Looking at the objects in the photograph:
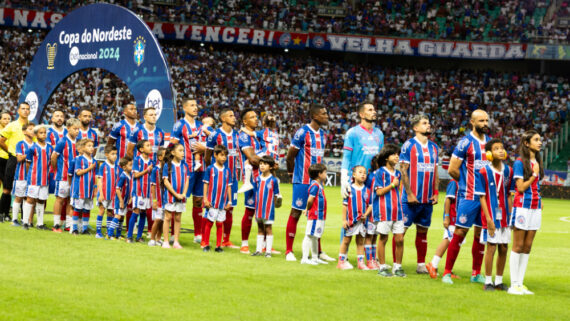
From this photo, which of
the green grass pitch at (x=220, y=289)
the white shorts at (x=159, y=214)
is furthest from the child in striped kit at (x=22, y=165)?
the white shorts at (x=159, y=214)

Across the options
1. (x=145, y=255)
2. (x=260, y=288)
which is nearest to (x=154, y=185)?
(x=145, y=255)

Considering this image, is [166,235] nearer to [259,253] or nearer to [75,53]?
[259,253]

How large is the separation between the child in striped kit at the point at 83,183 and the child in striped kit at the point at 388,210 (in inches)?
212

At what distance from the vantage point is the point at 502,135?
Answer: 1496 inches

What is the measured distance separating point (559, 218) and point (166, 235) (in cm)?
1406

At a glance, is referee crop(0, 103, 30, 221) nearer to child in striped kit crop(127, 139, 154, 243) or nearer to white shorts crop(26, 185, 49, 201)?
white shorts crop(26, 185, 49, 201)

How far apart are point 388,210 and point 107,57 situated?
8.42 meters

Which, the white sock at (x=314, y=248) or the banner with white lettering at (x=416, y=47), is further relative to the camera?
the banner with white lettering at (x=416, y=47)

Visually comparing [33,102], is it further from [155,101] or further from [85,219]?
[85,219]

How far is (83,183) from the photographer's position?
12922 mm

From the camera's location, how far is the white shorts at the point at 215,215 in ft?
37.8

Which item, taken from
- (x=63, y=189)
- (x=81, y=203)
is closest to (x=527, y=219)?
(x=81, y=203)

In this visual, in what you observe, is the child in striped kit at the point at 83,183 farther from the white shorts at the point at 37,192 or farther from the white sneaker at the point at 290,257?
the white sneaker at the point at 290,257

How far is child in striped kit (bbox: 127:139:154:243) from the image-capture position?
12.3 m
